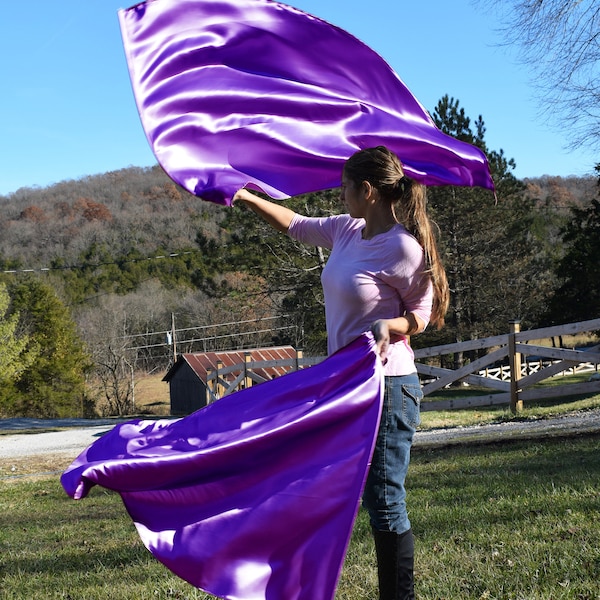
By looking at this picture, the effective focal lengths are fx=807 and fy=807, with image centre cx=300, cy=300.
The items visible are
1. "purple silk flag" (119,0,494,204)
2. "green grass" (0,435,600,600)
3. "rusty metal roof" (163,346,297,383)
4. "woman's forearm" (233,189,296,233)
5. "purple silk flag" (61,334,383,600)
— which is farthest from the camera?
"rusty metal roof" (163,346,297,383)

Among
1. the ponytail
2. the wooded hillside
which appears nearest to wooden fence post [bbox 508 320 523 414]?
the wooded hillside

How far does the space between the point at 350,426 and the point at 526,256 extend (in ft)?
135

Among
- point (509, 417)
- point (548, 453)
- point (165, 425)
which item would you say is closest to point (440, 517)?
point (165, 425)

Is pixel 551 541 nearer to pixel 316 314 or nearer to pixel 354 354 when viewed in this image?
pixel 354 354

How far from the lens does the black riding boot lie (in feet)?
11.5

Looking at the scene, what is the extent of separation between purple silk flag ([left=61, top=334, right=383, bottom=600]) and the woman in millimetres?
151

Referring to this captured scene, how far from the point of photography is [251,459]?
3.46m

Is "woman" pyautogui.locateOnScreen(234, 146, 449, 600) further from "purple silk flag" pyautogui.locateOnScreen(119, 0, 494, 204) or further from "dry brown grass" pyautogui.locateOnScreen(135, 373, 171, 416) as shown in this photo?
"dry brown grass" pyautogui.locateOnScreen(135, 373, 171, 416)

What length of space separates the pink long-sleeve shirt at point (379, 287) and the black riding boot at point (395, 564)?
2.37 feet

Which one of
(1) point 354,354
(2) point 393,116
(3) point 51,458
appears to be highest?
(2) point 393,116

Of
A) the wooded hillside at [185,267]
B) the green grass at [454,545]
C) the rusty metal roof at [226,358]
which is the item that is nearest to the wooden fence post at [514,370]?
the green grass at [454,545]

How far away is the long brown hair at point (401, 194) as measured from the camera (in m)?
3.65

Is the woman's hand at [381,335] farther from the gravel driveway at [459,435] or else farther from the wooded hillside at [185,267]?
the gravel driveway at [459,435]

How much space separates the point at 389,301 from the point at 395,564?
1151 mm
